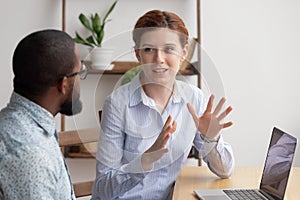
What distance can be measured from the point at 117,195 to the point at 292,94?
5.04ft

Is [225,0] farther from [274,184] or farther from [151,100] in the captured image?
[274,184]

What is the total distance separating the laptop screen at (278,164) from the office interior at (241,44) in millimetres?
1270

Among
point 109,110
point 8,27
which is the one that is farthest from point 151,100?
point 8,27

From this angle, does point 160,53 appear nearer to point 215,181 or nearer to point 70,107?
point 70,107

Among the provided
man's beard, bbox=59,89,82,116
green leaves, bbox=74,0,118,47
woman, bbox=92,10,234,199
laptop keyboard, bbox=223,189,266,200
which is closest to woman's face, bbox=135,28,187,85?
woman, bbox=92,10,234,199

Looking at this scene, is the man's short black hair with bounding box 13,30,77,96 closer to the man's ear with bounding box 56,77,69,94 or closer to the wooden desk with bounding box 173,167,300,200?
the man's ear with bounding box 56,77,69,94

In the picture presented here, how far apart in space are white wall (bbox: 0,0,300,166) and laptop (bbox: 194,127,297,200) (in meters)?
1.27

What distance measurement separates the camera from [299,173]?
2.10 metres

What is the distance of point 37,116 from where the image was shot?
1.30m

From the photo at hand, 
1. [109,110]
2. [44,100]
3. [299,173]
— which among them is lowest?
[299,173]

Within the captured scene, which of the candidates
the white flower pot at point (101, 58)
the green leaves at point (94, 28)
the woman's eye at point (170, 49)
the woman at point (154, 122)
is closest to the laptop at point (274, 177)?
the woman at point (154, 122)

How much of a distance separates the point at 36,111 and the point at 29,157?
13 cm

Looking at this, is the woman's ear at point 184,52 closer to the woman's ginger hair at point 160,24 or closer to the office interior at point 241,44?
the woman's ginger hair at point 160,24

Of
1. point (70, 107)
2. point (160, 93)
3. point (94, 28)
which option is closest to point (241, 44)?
point (94, 28)
